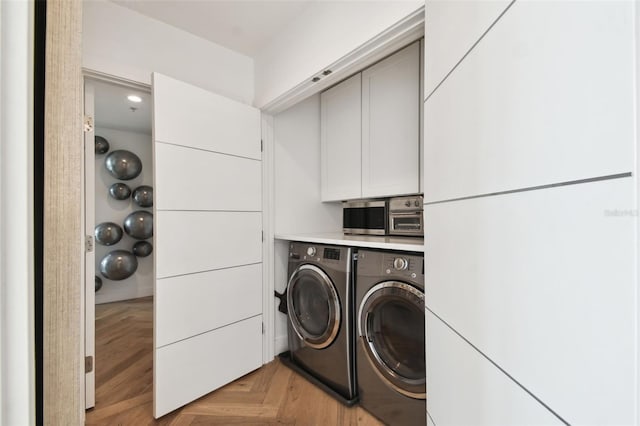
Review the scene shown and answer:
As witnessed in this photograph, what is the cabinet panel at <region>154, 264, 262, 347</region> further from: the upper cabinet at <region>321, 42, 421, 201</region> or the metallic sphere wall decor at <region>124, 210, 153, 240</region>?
the metallic sphere wall decor at <region>124, 210, 153, 240</region>

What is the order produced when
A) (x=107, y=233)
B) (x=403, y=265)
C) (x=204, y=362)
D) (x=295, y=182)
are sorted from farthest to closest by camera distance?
1. (x=107, y=233)
2. (x=295, y=182)
3. (x=204, y=362)
4. (x=403, y=265)

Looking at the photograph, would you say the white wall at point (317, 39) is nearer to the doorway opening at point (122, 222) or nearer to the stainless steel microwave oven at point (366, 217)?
the stainless steel microwave oven at point (366, 217)

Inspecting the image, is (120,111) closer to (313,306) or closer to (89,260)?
(89,260)

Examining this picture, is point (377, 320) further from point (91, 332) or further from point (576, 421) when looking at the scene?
point (91, 332)

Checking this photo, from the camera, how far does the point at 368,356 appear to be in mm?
1502

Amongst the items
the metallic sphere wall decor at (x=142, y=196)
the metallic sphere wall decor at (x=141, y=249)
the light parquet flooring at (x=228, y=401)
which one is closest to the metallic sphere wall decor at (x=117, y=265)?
the metallic sphere wall decor at (x=141, y=249)

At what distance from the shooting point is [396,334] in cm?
141

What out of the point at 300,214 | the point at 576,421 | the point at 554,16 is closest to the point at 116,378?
the point at 300,214

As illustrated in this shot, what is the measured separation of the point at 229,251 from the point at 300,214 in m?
0.71

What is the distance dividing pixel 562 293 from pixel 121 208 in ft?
16.1

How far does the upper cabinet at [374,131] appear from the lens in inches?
69.9

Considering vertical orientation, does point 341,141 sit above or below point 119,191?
above
